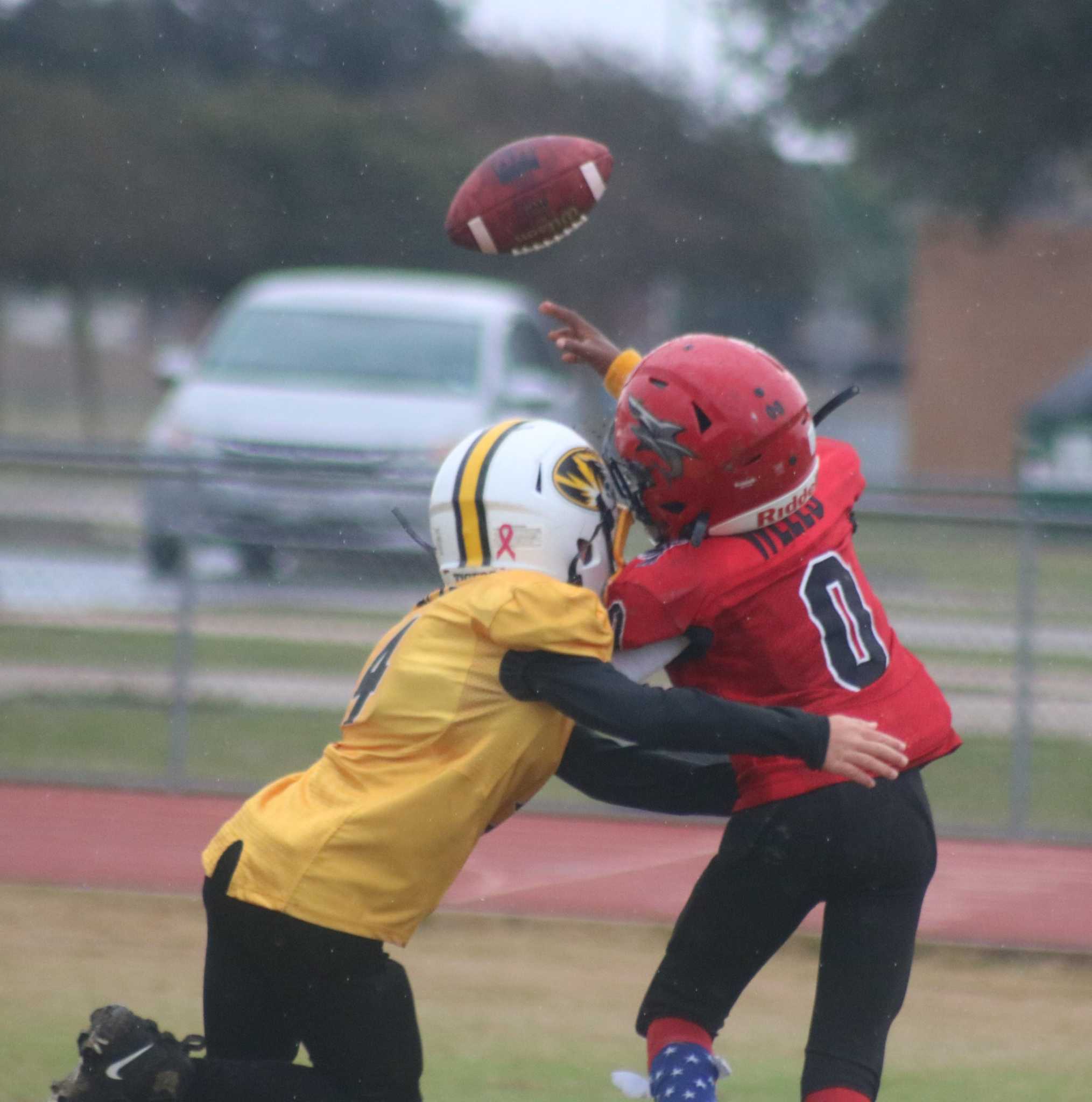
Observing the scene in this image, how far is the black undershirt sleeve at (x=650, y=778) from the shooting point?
11.1ft

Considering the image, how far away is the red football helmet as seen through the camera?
3.09m

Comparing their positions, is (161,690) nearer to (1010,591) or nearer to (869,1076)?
(1010,591)

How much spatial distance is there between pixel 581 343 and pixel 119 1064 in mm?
1786

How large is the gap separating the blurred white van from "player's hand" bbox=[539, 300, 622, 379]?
3534 mm

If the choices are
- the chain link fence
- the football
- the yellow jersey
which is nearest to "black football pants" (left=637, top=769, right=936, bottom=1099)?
the yellow jersey

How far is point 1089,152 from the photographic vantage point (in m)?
18.1

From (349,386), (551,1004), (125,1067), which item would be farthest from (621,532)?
(349,386)

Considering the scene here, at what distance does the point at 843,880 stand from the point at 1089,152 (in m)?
16.6

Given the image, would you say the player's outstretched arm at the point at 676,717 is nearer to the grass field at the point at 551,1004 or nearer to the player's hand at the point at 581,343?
the player's hand at the point at 581,343

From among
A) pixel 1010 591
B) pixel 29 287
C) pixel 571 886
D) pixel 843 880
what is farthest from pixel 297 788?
pixel 29 287

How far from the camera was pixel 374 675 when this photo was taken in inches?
122

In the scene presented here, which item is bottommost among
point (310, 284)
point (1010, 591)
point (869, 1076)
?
point (869, 1076)

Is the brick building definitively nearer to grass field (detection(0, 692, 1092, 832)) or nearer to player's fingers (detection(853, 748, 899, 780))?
grass field (detection(0, 692, 1092, 832))

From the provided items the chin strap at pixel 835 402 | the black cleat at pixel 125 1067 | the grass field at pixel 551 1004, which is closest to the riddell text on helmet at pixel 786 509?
the chin strap at pixel 835 402
